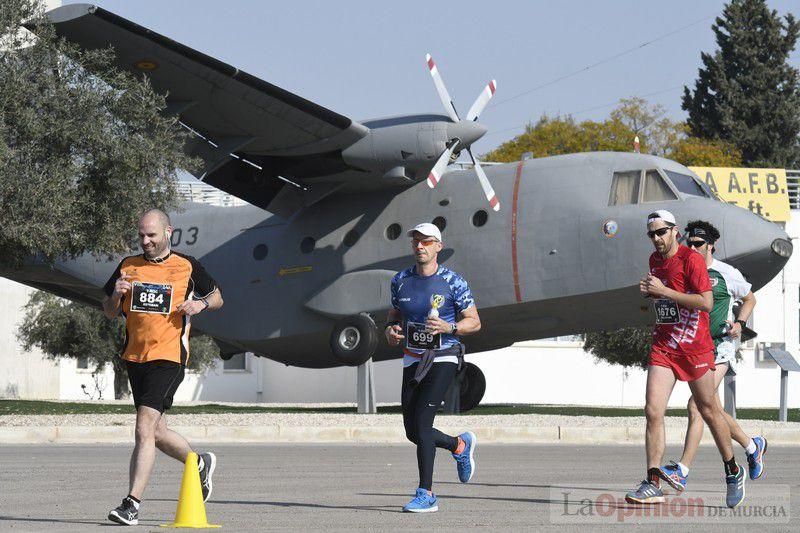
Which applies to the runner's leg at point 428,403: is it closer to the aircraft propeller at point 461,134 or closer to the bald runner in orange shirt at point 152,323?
the bald runner in orange shirt at point 152,323

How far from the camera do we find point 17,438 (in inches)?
635

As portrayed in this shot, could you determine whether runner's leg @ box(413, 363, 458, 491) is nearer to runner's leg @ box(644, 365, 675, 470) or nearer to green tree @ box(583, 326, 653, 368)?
runner's leg @ box(644, 365, 675, 470)

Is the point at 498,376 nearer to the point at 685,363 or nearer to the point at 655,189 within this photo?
the point at 655,189

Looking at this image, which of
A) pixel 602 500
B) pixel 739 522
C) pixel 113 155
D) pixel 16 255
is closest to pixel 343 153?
pixel 113 155

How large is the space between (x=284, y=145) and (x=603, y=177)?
5.45 metres

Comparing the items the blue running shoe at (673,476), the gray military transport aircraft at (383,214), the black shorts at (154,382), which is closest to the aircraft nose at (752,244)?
the gray military transport aircraft at (383,214)

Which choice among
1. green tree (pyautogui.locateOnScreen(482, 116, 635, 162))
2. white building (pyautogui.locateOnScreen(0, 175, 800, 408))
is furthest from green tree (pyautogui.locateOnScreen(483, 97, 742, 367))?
white building (pyautogui.locateOnScreen(0, 175, 800, 408))

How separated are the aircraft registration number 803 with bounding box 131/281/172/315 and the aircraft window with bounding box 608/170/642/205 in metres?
13.1

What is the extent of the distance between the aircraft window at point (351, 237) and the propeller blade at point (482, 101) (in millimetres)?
2968

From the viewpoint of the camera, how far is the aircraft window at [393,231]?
2178cm

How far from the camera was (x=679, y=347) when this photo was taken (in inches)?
337

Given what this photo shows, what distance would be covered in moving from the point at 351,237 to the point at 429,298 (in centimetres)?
1381

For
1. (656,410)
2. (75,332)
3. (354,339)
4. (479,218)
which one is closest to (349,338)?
(354,339)

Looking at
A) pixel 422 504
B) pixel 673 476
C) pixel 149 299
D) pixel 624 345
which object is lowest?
pixel 422 504
